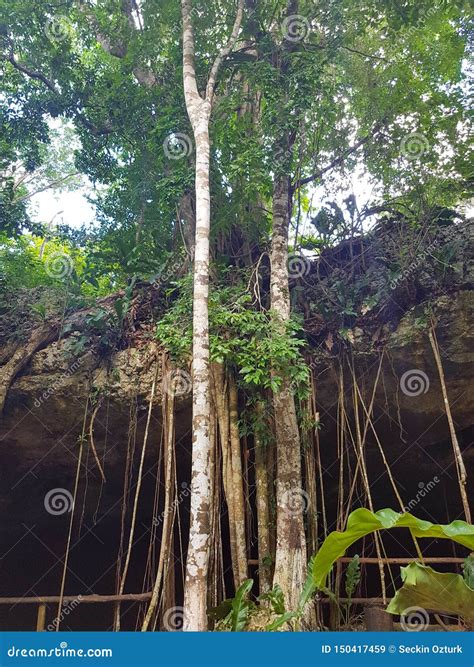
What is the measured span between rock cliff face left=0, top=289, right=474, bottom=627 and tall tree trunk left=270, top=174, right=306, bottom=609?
720mm

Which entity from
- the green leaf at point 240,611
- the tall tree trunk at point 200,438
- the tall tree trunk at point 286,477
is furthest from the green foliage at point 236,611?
the tall tree trunk at point 200,438

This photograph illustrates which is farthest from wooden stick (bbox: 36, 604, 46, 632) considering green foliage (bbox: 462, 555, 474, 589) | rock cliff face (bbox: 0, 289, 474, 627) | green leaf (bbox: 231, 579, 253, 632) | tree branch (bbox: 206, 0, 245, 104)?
tree branch (bbox: 206, 0, 245, 104)

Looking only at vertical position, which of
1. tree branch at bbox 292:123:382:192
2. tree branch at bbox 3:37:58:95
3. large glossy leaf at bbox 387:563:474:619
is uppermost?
→ tree branch at bbox 3:37:58:95

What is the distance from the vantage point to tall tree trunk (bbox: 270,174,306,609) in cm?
376

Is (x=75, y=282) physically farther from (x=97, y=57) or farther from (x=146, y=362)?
(x=97, y=57)

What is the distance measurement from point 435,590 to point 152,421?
2.91 m

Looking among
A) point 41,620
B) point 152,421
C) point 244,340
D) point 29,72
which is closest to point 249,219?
point 244,340

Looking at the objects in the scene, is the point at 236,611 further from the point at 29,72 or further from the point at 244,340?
the point at 29,72

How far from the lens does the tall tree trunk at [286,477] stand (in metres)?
3.76

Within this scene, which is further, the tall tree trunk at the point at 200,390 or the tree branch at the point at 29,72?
the tree branch at the point at 29,72

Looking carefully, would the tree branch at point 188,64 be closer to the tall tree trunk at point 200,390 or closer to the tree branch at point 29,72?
the tall tree trunk at point 200,390

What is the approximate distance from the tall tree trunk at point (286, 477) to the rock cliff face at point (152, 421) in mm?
720

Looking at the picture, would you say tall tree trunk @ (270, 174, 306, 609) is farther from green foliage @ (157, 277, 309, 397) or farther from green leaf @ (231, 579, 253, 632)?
green leaf @ (231, 579, 253, 632)

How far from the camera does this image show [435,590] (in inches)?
117
